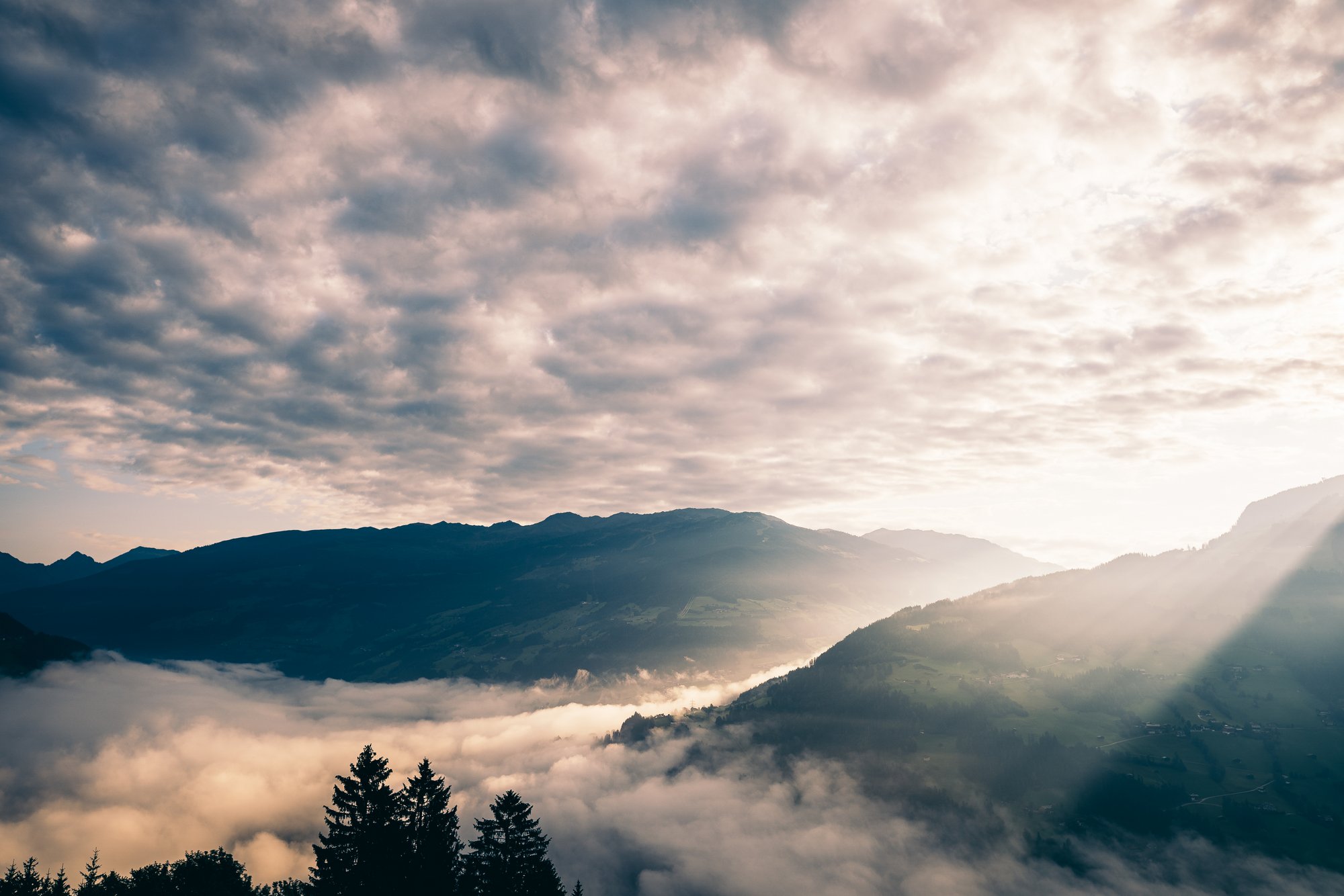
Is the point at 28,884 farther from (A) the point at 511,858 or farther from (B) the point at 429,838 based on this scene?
(A) the point at 511,858

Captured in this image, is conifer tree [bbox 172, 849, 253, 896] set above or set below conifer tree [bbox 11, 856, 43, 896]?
below

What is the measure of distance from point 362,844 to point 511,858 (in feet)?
39.5

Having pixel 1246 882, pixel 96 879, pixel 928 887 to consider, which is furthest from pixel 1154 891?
pixel 96 879

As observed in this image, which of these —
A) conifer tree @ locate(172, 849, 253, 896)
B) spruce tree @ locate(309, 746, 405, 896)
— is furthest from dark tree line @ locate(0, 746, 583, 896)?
conifer tree @ locate(172, 849, 253, 896)

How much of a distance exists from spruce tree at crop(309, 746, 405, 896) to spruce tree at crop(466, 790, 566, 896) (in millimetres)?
6460

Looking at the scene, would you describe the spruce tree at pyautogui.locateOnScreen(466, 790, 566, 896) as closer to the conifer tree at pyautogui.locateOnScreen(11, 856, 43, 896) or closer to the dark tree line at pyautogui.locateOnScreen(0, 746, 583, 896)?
the dark tree line at pyautogui.locateOnScreen(0, 746, 583, 896)

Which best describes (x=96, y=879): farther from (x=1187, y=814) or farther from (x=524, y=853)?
(x=1187, y=814)

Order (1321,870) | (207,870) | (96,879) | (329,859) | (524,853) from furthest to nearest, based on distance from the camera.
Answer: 1. (1321,870)
2. (96,879)
3. (207,870)
4. (524,853)
5. (329,859)

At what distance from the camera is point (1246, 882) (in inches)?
7037

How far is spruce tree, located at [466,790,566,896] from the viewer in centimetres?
5272

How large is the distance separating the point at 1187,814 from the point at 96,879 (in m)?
265

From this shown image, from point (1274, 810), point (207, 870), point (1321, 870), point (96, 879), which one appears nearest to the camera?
point (207, 870)

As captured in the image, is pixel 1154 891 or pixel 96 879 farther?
pixel 1154 891

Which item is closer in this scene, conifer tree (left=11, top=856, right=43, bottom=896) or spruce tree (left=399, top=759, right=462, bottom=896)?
spruce tree (left=399, top=759, right=462, bottom=896)
